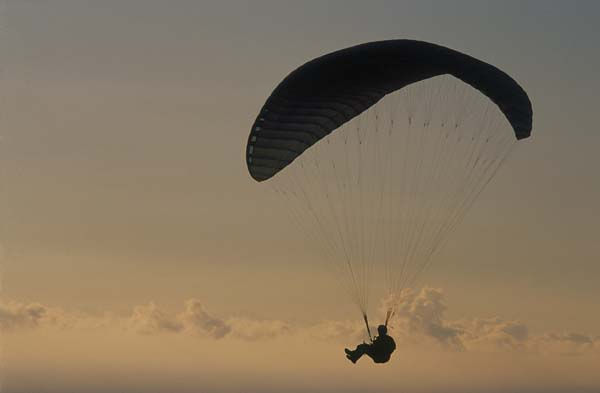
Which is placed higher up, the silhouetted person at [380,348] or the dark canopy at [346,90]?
the dark canopy at [346,90]

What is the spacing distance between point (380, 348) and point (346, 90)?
906 centimetres

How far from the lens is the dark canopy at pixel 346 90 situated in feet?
158

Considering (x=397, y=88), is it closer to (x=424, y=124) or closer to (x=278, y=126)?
(x=278, y=126)

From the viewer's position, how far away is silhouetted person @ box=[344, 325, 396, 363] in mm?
48031

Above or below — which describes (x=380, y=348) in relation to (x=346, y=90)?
below

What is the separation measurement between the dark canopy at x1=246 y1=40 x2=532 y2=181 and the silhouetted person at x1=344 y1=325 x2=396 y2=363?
276 inches

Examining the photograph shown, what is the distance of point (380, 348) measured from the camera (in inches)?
1896

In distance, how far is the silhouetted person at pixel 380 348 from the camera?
4803 centimetres

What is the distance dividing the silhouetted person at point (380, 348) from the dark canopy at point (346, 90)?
700cm

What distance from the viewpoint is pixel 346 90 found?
50406 millimetres

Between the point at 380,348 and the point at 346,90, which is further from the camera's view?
the point at 346,90

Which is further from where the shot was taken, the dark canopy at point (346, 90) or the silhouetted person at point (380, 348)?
the dark canopy at point (346, 90)

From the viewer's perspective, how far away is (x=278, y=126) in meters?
49.7

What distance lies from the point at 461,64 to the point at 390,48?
2.43 metres
